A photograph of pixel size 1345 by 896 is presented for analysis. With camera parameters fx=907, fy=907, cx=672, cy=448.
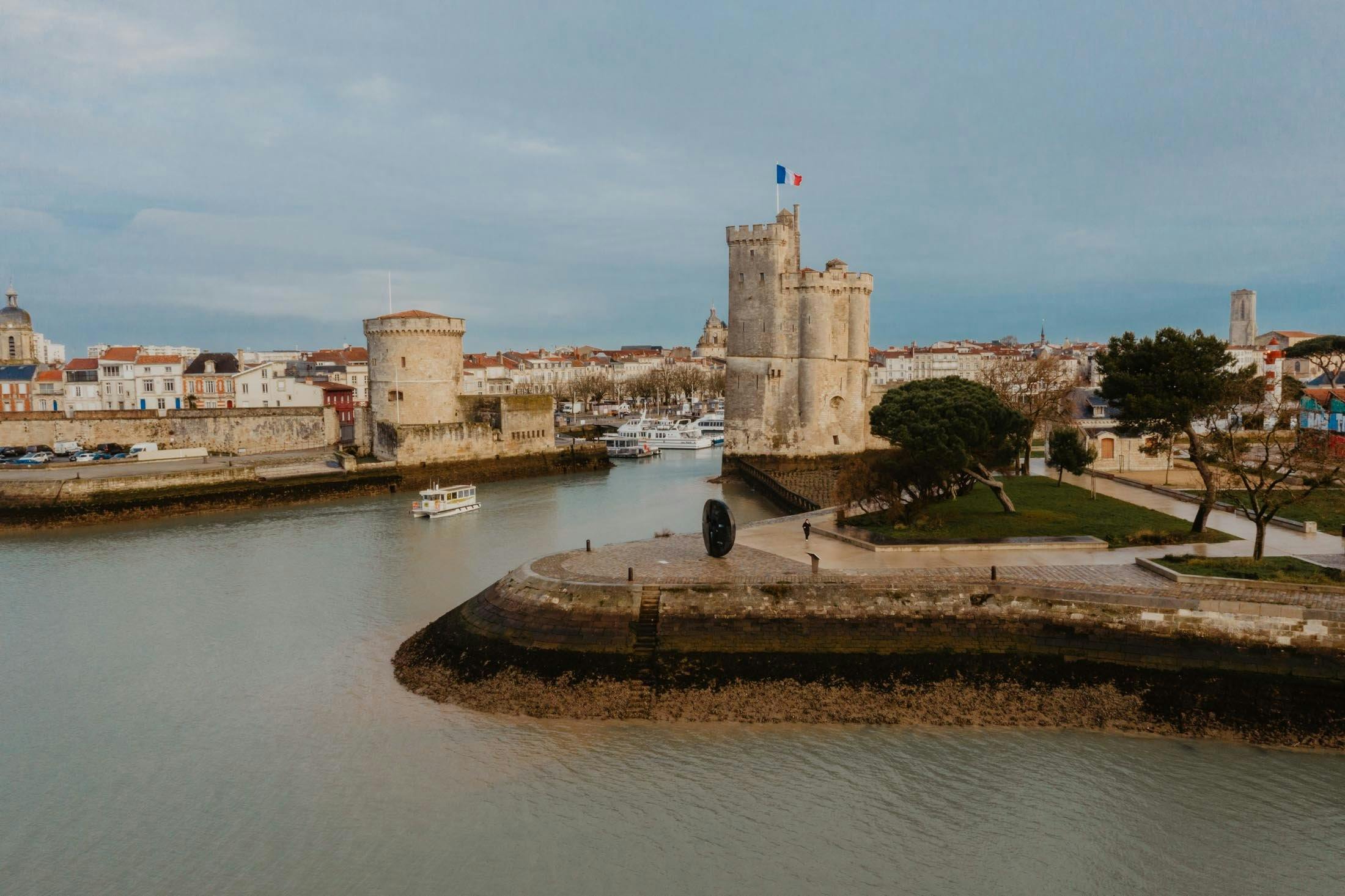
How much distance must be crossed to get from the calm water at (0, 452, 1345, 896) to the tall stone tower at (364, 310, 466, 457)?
21.5 m

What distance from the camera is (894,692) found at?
1169cm

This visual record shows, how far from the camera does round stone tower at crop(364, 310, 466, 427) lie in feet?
114

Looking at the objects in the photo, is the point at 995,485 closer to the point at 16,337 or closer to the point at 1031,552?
the point at 1031,552

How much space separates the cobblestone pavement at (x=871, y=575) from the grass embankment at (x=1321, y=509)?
309cm

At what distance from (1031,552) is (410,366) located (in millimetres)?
26235

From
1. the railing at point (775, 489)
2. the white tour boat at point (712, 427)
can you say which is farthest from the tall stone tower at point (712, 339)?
the railing at point (775, 489)

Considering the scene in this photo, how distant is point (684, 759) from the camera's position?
10273 mm

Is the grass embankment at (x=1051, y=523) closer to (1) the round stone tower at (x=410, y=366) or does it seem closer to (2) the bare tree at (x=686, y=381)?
(1) the round stone tower at (x=410, y=366)

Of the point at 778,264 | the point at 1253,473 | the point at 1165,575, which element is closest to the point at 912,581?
the point at 1165,575

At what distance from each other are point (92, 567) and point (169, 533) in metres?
4.30

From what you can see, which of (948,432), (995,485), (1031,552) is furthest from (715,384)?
(1031,552)

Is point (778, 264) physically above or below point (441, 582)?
above

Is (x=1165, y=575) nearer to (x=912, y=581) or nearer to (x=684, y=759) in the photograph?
(x=912, y=581)

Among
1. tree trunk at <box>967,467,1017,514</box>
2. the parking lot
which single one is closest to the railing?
tree trunk at <box>967,467,1017,514</box>
